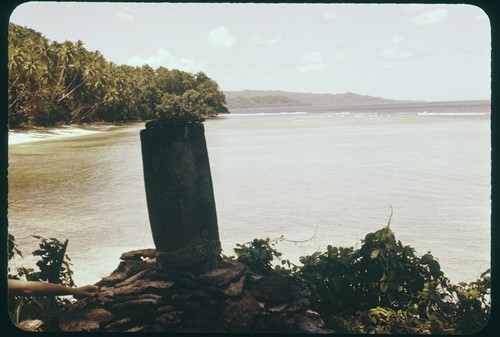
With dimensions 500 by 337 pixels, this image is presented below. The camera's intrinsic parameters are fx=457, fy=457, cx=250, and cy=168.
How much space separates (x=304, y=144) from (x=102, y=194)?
15944 millimetres

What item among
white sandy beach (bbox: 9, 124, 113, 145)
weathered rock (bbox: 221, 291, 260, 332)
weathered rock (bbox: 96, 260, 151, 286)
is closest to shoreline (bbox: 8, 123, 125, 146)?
white sandy beach (bbox: 9, 124, 113, 145)

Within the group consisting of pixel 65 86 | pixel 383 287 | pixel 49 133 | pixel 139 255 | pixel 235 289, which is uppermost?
pixel 65 86

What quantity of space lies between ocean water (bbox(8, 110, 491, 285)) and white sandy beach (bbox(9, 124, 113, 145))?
26.7ft

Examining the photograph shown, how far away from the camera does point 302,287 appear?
411cm

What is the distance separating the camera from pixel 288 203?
10625 millimetres

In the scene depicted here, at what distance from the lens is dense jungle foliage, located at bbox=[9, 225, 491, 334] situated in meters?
3.83

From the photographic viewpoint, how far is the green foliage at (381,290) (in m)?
3.88

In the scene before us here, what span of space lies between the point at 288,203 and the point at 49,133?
82.1ft

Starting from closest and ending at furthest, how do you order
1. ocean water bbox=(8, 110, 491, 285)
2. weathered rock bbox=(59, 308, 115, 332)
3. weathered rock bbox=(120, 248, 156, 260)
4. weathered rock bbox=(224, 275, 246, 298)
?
weathered rock bbox=(59, 308, 115, 332) < weathered rock bbox=(224, 275, 246, 298) < weathered rock bbox=(120, 248, 156, 260) < ocean water bbox=(8, 110, 491, 285)

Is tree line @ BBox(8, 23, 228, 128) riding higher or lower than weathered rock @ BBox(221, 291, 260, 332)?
higher

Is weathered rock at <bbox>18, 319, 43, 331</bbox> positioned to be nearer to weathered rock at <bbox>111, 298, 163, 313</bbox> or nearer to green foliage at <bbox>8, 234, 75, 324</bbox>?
green foliage at <bbox>8, 234, 75, 324</bbox>

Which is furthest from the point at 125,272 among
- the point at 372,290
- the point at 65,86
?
the point at 65,86

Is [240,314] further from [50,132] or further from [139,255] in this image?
[50,132]

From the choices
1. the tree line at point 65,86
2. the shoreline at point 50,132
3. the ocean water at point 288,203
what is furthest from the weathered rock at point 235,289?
the shoreline at point 50,132
